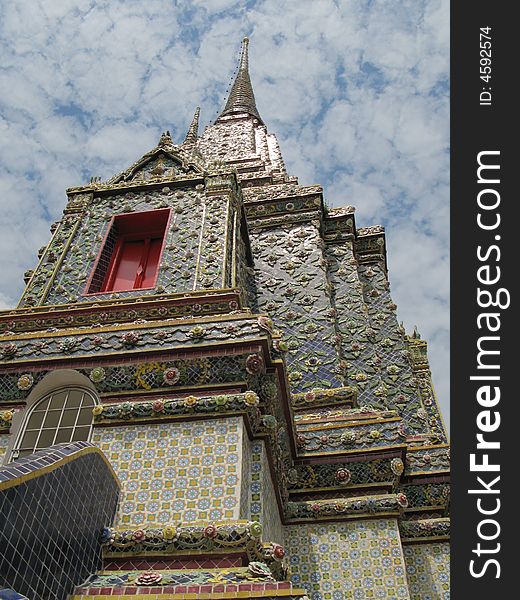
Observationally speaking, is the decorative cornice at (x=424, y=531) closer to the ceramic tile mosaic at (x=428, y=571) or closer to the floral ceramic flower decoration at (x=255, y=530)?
the ceramic tile mosaic at (x=428, y=571)

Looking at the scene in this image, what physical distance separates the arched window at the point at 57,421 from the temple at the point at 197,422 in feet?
0.05

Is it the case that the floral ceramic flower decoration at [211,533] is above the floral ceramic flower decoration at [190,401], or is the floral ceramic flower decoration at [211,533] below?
below

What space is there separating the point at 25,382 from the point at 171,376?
1.45m

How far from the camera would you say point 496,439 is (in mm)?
4926

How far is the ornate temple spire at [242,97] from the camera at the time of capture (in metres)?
30.1

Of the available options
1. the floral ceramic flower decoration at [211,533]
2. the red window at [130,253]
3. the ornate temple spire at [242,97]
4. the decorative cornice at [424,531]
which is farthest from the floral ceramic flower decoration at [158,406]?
the ornate temple spire at [242,97]

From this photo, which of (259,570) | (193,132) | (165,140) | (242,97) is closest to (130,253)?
(165,140)

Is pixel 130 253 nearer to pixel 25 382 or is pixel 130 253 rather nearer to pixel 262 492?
pixel 25 382

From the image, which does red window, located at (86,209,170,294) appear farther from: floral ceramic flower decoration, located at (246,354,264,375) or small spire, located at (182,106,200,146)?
small spire, located at (182,106,200,146)

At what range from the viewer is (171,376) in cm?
632

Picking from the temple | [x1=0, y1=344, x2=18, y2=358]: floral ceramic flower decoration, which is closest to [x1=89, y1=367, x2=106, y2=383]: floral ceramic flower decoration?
the temple

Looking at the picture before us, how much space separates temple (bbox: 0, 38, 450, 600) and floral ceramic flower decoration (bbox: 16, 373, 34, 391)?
0.8 inches

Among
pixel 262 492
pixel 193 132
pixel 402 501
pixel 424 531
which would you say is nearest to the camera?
pixel 262 492

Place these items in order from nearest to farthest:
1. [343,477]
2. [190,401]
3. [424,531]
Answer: [190,401] < [343,477] < [424,531]
